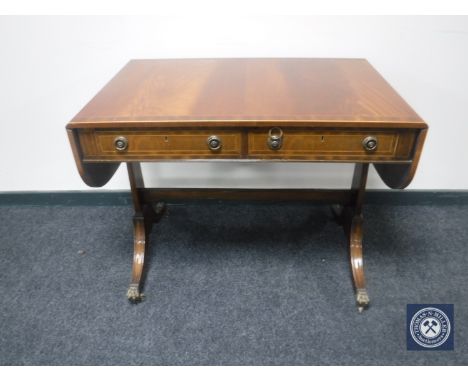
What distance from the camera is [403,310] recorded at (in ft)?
5.17

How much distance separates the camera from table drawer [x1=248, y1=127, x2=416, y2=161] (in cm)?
113

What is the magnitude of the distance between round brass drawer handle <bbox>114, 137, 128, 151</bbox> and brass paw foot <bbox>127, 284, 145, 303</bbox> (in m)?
0.74

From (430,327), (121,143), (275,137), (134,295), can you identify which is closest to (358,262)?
(430,327)

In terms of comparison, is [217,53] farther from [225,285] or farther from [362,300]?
[362,300]

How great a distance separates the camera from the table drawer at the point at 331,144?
1130 millimetres

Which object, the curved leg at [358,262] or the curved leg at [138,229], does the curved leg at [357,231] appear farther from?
the curved leg at [138,229]

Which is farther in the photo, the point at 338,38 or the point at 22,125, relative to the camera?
the point at 22,125

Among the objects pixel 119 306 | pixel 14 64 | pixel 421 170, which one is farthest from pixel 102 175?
pixel 421 170

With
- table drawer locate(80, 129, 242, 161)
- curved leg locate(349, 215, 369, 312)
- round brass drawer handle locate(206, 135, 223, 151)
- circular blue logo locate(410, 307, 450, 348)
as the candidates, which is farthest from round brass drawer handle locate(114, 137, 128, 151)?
circular blue logo locate(410, 307, 450, 348)

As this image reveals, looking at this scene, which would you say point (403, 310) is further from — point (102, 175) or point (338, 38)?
point (102, 175)

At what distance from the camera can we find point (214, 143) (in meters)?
1.16

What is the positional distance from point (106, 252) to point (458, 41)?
2019 millimetres

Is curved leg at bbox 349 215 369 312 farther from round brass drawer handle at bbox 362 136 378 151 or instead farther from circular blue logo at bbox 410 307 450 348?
round brass drawer handle at bbox 362 136 378 151

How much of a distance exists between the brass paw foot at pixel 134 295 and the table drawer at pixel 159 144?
696mm
